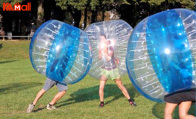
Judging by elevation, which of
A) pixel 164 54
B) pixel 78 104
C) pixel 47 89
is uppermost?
pixel 164 54

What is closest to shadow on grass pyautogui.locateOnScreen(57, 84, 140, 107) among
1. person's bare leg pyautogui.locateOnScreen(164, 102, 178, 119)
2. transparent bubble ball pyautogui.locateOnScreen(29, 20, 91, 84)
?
transparent bubble ball pyautogui.locateOnScreen(29, 20, 91, 84)

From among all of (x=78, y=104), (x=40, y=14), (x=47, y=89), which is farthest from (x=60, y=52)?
(x=40, y=14)

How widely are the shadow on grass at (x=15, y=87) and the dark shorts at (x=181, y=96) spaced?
5.87m

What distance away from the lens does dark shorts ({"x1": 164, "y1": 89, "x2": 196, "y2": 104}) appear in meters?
4.92

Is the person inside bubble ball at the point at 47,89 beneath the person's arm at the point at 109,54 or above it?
beneath

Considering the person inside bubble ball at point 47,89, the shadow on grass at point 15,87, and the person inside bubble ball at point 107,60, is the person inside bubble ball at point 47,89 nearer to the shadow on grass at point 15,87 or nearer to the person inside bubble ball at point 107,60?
the person inside bubble ball at point 107,60

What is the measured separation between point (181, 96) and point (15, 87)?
6824 mm

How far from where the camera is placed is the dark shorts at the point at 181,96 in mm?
4918

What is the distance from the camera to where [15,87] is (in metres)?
10.8

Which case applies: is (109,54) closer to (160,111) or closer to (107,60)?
(107,60)

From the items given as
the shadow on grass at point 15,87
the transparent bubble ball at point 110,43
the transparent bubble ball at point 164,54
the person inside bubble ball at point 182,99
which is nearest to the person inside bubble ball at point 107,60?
the transparent bubble ball at point 110,43

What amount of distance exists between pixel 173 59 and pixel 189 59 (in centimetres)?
21

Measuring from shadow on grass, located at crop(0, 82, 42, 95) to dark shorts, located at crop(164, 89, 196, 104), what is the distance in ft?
19.3

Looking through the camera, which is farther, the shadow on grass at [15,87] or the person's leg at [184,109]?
the shadow on grass at [15,87]
